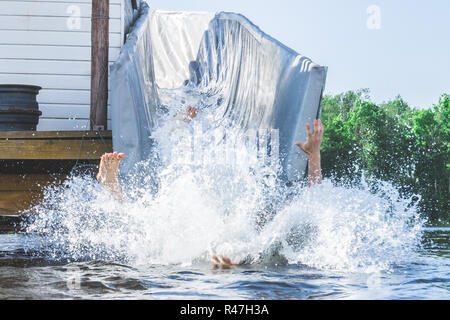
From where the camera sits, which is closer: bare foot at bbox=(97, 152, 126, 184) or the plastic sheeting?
bare foot at bbox=(97, 152, 126, 184)

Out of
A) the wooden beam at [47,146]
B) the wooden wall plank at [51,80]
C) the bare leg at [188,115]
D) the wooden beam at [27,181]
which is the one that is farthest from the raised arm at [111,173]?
the wooden wall plank at [51,80]

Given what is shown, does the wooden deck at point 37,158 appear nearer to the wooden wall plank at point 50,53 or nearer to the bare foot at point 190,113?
the bare foot at point 190,113

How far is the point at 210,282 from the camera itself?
443 centimetres

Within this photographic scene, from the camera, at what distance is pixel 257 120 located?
7.18 m

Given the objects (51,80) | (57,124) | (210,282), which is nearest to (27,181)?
(57,124)

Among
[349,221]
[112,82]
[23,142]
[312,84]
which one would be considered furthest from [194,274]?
[23,142]

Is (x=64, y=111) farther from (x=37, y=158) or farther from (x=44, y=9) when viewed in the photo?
(x=37, y=158)

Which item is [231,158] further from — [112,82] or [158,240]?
[112,82]

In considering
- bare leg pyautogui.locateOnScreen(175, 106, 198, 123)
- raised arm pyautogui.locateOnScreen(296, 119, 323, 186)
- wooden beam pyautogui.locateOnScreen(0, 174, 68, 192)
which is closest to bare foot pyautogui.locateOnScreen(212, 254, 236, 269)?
raised arm pyautogui.locateOnScreen(296, 119, 323, 186)

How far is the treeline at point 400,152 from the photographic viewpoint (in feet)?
141

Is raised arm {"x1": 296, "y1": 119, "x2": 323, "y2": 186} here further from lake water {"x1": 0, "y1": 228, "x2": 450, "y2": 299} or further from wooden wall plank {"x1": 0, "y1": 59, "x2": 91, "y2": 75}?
wooden wall plank {"x1": 0, "y1": 59, "x2": 91, "y2": 75}

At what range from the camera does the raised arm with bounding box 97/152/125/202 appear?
19.8 ft

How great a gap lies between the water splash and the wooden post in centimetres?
169
